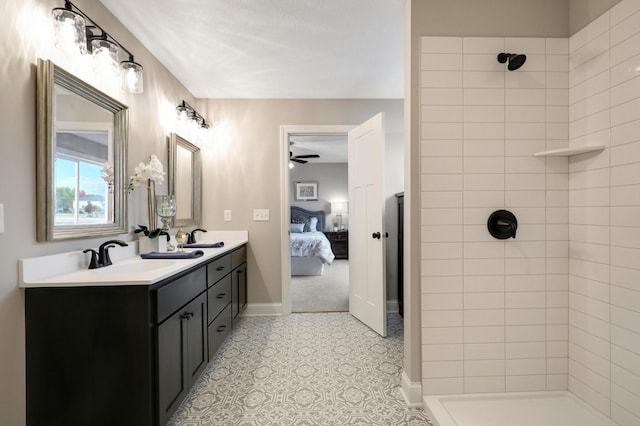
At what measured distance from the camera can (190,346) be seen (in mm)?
1682

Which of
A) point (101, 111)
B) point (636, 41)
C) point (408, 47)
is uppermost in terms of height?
point (408, 47)

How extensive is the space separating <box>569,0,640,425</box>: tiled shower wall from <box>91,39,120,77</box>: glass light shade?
2631 mm

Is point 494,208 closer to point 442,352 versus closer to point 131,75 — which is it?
point 442,352

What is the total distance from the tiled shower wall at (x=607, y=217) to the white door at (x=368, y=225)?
132 centimetres

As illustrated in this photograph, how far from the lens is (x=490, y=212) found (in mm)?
1697

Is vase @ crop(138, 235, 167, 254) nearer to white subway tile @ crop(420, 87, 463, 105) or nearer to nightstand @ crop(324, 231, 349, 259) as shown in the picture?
white subway tile @ crop(420, 87, 463, 105)

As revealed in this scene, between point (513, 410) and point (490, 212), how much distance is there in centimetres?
110

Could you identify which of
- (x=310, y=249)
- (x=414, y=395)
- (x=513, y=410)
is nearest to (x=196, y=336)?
(x=414, y=395)

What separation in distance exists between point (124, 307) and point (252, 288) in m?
1.98

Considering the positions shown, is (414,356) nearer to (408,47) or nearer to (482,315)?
(482,315)

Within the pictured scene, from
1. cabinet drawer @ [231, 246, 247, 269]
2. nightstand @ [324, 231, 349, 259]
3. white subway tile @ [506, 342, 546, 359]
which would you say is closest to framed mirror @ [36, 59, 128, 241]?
cabinet drawer @ [231, 246, 247, 269]

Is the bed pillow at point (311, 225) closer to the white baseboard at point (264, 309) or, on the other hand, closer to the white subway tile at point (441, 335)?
the white baseboard at point (264, 309)

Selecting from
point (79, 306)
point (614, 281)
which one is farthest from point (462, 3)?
point (79, 306)

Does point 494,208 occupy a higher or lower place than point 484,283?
higher
